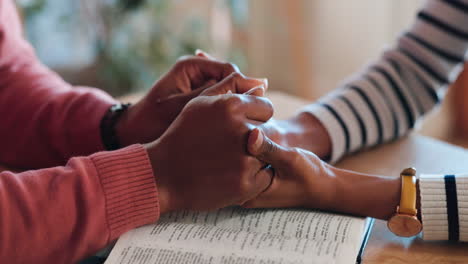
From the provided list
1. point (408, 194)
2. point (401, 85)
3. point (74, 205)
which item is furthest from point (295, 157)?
point (401, 85)

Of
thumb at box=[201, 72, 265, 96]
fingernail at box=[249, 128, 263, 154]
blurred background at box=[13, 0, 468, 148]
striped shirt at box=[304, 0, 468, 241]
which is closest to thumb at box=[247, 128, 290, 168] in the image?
fingernail at box=[249, 128, 263, 154]

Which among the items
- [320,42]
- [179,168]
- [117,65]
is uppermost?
[179,168]

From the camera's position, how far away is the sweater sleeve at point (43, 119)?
0.79 meters

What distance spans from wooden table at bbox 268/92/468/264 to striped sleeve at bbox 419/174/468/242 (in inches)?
0.7

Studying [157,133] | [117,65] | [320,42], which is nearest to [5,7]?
[157,133]

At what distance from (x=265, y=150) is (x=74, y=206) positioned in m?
0.21

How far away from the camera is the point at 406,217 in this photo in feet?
2.01

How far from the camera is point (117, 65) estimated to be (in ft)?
6.31

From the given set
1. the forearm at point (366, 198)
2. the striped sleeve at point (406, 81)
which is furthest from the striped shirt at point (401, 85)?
the forearm at point (366, 198)

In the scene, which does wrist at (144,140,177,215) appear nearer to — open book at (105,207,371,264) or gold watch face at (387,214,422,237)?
open book at (105,207,371,264)

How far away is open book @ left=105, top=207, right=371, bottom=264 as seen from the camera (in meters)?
0.55

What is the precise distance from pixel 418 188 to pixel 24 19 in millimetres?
1599

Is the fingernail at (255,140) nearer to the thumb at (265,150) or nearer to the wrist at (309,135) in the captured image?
the thumb at (265,150)

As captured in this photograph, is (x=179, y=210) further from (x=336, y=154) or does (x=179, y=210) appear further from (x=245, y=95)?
(x=336, y=154)
